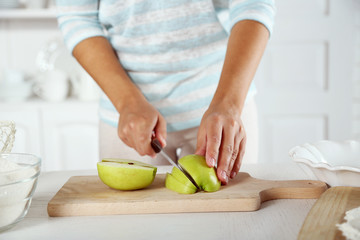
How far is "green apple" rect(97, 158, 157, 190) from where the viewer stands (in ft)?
2.41

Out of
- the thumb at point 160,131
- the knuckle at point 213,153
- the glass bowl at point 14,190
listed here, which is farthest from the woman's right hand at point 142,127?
the glass bowl at point 14,190

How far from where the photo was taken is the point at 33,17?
2.25 meters

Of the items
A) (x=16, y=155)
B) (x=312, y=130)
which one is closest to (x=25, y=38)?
(x=312, y=130)

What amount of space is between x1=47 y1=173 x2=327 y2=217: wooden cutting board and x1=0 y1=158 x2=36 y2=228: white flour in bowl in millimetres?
60

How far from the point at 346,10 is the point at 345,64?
26 centimetres

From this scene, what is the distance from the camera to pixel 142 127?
2.67 feet

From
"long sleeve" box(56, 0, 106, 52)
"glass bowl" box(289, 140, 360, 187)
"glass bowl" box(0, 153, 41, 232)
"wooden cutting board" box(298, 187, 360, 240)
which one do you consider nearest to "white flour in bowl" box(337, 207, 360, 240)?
"wooden cutting board" box(298, 187, 360, 240)

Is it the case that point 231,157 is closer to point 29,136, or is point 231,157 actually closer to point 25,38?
point 29,136

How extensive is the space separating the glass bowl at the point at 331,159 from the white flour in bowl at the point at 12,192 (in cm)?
43

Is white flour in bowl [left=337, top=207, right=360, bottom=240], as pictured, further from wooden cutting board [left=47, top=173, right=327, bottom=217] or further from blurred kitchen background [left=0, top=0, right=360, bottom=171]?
blurred kitchen background [left=0, top=0, right=360, bottom=171]

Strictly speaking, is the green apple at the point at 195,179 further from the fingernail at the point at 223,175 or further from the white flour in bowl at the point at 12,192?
the white flour in bowl at the point at 12,192

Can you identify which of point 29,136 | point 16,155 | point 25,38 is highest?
point 25,38

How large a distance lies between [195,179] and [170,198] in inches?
2.2

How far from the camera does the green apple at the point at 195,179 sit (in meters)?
0.72
